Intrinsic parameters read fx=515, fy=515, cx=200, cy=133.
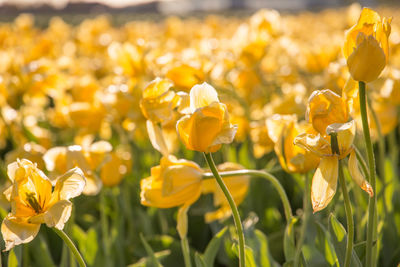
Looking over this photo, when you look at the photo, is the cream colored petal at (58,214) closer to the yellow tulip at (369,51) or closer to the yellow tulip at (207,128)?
the yellow tulip at (207,128)

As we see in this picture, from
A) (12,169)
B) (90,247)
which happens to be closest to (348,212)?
(12,169)

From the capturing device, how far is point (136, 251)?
169 centimetres

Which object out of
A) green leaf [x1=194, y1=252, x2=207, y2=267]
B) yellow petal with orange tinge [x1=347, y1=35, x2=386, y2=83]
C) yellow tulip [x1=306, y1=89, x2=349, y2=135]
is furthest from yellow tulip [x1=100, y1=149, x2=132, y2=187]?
yellow petal with orange tinge [x1=347, y1=35, x2=386, y2=83]

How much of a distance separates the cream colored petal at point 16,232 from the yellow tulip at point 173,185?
0.26 metres

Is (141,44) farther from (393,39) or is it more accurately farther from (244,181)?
(393,39)

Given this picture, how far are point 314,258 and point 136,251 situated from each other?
0.70 metres

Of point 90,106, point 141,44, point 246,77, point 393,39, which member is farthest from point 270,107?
point 393,39

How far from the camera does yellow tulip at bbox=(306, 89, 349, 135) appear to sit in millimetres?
867

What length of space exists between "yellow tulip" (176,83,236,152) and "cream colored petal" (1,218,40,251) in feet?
0.97

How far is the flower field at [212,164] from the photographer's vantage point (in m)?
0.85

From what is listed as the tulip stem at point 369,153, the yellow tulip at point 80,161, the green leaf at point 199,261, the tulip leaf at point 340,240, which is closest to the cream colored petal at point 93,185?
the yellow tulip at point 80,161

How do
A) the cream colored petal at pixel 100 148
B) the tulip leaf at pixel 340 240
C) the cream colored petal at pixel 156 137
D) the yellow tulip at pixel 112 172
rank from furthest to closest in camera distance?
the yellow tulip at pixel 112 172, the cream colored petal at pixel 100 148, the cream colored petal at pixel 156 137, the tulip leaf at pixel 340 240

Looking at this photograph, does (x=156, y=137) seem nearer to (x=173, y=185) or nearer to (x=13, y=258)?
(x=173, y=185)

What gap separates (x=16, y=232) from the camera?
2.78 ft
